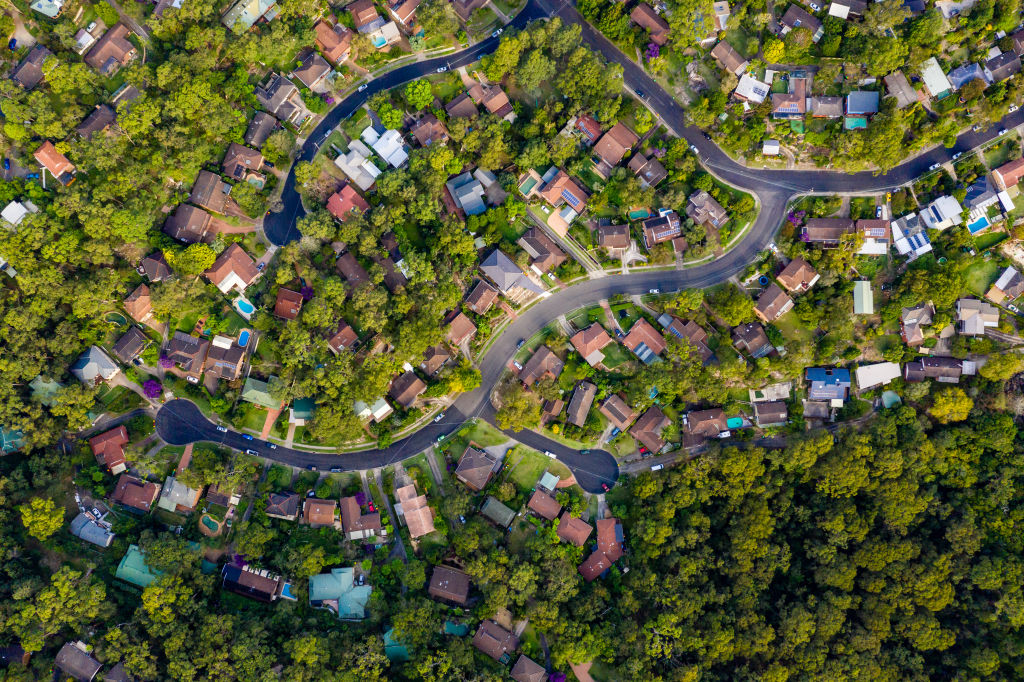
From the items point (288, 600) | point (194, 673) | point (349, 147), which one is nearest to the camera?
point (194, 673)

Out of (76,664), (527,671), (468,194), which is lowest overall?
(527,671)

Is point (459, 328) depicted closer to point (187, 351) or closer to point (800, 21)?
point (187, 351)

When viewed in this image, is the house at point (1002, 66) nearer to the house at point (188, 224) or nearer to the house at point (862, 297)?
the house at point (862, 297)

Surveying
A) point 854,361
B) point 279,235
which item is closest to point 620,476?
point 854,361

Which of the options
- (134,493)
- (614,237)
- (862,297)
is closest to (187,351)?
(134,493)

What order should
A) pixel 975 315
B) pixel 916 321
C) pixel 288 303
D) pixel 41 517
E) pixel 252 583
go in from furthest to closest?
pixel 975 315 < pixel 916 321 < pixel 288 303 < pixel 252 583 < pixel 41 517

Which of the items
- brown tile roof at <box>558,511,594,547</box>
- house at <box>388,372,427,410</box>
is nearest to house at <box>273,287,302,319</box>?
house at <box>388,372,427,410</box>

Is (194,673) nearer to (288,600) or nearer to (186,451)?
(288,600)

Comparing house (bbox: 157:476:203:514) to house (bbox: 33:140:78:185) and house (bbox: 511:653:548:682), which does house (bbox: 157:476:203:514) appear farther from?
house (bbox: 511:653:548:682)
